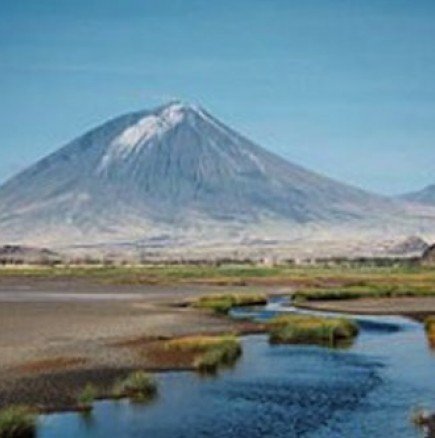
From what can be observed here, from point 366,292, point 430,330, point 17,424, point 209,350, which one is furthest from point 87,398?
point 366,292

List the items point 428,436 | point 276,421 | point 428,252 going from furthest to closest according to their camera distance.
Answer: point 428,252 → point 276,421 → point 428,436

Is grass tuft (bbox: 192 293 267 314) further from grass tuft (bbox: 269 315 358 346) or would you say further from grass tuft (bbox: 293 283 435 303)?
grass tuft (bbox: 269 315 358 346)

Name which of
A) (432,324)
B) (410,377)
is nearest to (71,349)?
(410,377)

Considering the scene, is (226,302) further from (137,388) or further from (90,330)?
(137,388)

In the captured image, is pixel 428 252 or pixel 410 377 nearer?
pixel 410 377

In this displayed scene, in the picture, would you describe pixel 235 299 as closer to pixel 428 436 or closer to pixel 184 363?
pixel 184 363
